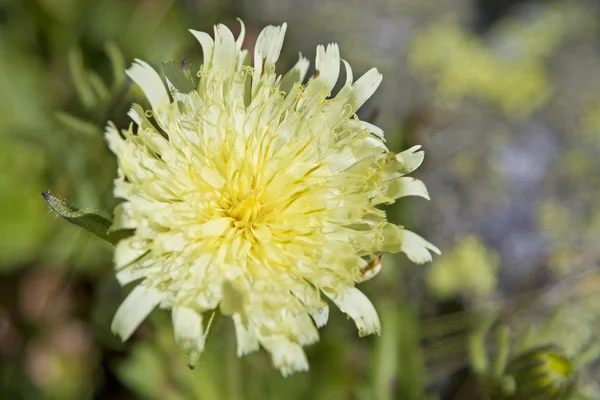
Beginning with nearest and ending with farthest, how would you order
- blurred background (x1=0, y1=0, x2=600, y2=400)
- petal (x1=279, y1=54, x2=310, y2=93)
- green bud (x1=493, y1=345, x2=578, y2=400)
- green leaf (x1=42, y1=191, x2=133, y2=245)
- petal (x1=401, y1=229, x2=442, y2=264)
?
green leaf (x1=42, y1=191, x2=133, y2=245)
petal (x1=401, y1=229, x2=442, y2=264)
petal (x1=279, y1=54, x2=310, y2=93)
green bud (x1=493, y1=345, x2=578, y2=400)
blurred background (x1=0, y1=0, x2=600, y2=400)

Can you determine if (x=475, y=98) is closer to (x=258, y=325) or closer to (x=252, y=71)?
(x=252, y=71)

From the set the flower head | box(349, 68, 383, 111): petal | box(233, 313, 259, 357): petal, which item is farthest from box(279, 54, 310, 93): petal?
box(233, 313, 259, 357): petal

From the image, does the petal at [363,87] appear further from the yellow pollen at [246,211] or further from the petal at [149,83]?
the petal at [149,83]

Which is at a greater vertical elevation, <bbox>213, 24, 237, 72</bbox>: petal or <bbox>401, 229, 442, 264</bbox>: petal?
<bbox>213, 24, 237, 72</bbox>: petal

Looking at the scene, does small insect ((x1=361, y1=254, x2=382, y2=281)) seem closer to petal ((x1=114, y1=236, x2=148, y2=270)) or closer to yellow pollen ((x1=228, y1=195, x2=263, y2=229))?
yellow pollen ((x1=228, y1=195, x2=263, y2=229))

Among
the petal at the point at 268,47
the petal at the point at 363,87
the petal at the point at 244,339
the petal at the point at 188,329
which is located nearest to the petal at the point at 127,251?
the petal at the point at 188,329

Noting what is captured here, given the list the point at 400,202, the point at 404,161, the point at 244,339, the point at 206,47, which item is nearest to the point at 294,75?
the point at 206,47

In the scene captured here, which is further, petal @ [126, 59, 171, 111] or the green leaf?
petal @ [126, 59, 171, 111]
